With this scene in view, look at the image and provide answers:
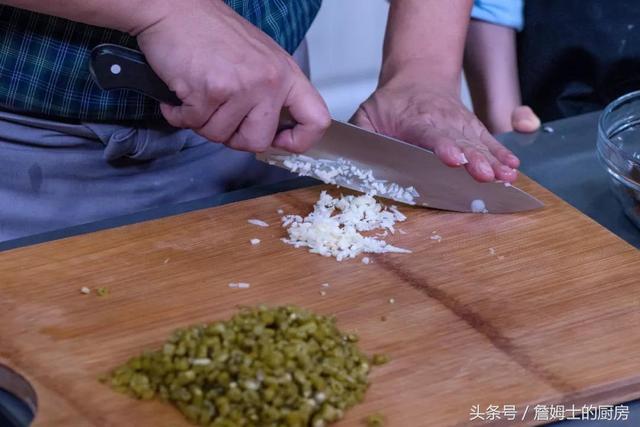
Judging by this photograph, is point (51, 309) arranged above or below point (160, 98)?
below

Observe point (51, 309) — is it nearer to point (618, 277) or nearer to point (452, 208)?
point (452, 208)

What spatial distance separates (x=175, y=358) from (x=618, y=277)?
0.54 m

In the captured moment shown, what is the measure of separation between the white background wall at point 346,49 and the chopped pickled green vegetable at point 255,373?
6.91 ft

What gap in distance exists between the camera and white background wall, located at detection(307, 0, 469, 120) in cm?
308

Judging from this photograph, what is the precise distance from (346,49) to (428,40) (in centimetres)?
160

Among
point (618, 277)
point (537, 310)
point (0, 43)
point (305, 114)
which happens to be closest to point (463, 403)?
point (537, 310)

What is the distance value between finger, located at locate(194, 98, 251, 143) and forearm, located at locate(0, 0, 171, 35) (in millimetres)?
134

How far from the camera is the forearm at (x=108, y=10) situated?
1.15m

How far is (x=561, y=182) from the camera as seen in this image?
4.91 ft

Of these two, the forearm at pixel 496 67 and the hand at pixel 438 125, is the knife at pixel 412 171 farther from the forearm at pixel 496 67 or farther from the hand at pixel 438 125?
the forearm at pixel 496 67

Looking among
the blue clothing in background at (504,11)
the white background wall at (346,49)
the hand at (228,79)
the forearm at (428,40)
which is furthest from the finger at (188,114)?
the white background wall at (346,49)

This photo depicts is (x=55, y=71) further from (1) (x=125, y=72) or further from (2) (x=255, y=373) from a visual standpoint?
(2) (x=255, y=373)

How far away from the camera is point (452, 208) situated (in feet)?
4.43

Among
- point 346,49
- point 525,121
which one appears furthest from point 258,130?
point 346,49
